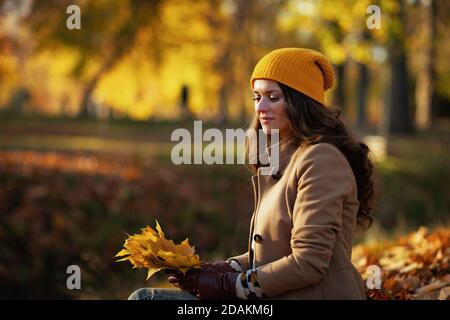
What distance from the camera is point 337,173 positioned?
2512mm

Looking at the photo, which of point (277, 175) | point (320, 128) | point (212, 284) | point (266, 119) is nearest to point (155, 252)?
point (212, 284)

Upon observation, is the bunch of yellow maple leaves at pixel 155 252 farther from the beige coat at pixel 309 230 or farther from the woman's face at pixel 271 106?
the woman's face at pixel 271 106

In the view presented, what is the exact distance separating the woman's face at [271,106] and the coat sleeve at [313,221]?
11.1 inches

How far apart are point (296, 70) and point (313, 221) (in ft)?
2.05

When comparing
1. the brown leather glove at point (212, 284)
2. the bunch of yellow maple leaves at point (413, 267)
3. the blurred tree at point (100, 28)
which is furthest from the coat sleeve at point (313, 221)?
the blurred tree at point (100, 28)

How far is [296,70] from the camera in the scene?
8.93 feet

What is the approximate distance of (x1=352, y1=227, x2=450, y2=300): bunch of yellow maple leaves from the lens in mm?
3791

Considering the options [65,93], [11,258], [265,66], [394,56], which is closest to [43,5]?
[394,56]

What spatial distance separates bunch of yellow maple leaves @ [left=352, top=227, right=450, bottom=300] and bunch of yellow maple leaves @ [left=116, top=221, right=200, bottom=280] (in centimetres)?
102

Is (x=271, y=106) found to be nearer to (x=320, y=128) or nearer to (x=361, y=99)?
(x=320, y=128)

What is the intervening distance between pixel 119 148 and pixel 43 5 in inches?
266

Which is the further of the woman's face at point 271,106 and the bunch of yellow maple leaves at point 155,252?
the woman's face at point 271,106

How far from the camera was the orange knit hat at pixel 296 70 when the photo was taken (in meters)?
2.72

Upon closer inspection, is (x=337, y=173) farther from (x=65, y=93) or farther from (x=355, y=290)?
(x=65, y=93)
